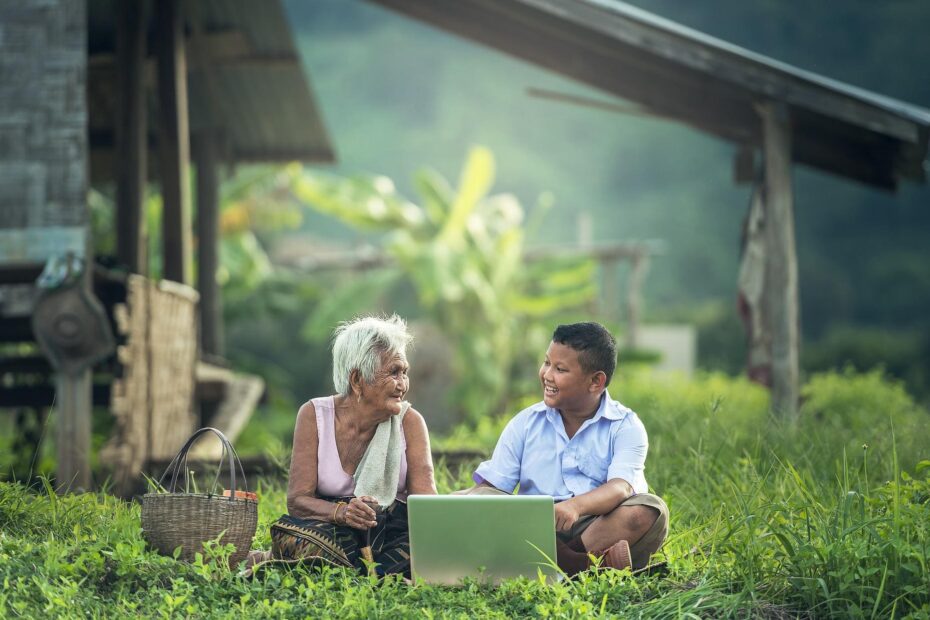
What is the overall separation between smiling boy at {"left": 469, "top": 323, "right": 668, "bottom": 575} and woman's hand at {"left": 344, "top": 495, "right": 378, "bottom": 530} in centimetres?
58

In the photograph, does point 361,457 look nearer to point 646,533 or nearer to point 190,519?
point 190,519

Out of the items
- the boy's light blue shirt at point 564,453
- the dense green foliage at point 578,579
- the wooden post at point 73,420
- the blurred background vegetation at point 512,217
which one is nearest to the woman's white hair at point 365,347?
the boy's light blue shirt at point 564,453

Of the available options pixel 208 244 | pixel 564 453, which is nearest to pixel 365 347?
pixel 564 453

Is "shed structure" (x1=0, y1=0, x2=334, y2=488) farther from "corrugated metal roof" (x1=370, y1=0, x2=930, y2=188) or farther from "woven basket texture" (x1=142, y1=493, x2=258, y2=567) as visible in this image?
"corrugated metal roof" (x1=370, y1=0, x2=930, y2=188)

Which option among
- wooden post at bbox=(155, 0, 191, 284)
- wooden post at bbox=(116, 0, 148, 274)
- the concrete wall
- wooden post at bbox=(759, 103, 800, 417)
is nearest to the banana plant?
wooden post at bbox=(155, 0, 191, 284)

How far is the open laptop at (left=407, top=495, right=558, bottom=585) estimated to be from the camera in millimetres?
4281

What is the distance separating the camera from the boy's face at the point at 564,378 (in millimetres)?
4766

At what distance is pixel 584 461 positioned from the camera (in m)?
4.86

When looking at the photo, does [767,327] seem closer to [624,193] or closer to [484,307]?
[484,307]

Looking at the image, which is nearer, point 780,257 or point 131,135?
point 780,257

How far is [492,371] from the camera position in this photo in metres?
19.9

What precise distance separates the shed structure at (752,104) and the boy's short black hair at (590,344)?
10.8 feet

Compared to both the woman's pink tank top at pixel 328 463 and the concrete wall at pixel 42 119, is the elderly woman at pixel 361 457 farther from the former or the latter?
the concrete wall at pixel 42 119

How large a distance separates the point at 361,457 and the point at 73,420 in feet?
11.8
